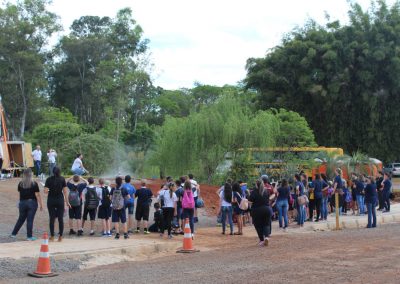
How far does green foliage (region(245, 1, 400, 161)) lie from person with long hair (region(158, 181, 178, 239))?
2594 centimetres

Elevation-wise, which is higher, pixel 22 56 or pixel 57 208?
pixel 22 56

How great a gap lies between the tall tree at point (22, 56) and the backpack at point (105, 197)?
114ft

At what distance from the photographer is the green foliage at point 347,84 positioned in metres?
41.0

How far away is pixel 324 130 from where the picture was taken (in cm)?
4253

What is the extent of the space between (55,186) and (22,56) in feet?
120

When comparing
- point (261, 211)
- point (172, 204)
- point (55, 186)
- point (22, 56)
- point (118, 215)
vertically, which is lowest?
point (118, 215)

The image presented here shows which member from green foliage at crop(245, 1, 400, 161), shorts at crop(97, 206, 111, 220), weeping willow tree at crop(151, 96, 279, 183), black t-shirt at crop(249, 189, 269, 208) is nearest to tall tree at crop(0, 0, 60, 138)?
green foliage at crop(245, 1, 400, 161)

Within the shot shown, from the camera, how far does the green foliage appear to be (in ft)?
135

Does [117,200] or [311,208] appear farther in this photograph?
[311,208]

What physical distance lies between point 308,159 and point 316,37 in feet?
52.7

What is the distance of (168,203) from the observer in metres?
16.5

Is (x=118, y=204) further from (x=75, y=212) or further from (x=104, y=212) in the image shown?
(x=75, y=212)

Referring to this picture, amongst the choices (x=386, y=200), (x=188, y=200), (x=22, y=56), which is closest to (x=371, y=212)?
(x=386, y=200)

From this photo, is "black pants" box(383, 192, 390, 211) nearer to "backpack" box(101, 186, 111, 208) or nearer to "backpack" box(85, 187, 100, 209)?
"backpack" box(101, 186, 111, 208)
